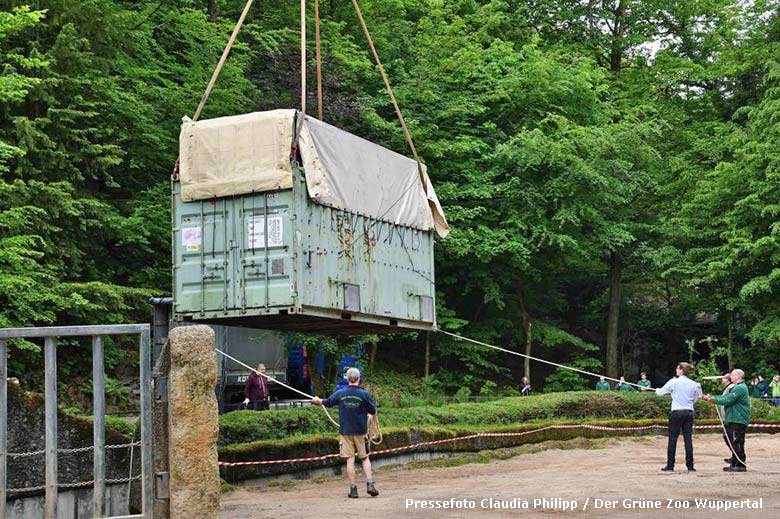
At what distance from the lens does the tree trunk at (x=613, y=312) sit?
4119 centimetres

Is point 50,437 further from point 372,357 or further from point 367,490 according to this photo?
point 372,357

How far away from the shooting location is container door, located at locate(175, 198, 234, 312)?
52.7 ft

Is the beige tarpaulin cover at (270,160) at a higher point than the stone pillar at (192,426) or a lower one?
higher

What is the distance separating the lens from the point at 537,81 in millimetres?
39344

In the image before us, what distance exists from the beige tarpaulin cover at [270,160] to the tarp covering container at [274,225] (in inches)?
0.6

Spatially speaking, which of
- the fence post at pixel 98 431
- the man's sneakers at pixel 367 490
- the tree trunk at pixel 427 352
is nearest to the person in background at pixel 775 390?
the tree trunk at pixel 427 352

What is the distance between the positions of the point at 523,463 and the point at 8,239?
11.3 m

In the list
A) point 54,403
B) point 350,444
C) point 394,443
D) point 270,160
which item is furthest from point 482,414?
point 54,403

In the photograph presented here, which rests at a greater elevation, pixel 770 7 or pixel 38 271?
pixel 770 7

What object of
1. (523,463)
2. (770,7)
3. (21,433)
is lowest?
(523,463)

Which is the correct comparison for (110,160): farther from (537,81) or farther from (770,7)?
(770,7)

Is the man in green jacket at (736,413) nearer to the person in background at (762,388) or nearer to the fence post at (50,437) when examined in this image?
the fence post at (50,437)

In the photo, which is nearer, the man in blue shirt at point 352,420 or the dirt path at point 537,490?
the dirt path at point 537,490

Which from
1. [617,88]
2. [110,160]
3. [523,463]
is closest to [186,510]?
[523,463]
